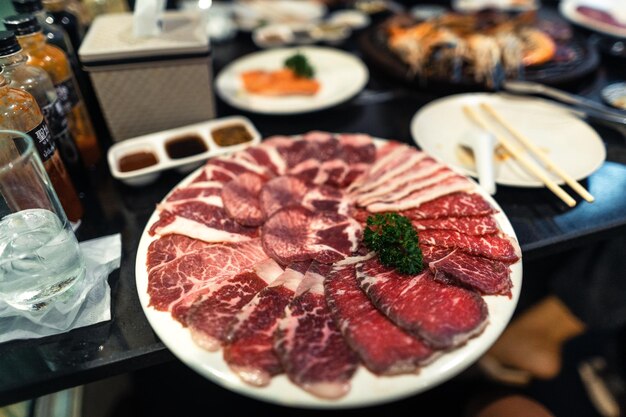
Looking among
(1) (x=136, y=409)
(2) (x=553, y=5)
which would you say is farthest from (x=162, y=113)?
(2) (x=553, y=5)

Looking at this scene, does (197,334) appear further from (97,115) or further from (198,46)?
(97,115)

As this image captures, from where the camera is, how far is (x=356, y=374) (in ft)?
4.43

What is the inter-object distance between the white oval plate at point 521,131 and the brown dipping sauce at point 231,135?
1.03 m

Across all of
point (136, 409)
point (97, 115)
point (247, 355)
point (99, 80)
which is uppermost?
point (99, 80)

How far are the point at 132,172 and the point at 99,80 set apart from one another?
0.55 meters

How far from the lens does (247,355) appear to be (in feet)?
4.58

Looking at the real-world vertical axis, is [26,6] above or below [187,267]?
above

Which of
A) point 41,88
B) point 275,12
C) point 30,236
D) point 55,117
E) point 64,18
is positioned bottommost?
point 275,12

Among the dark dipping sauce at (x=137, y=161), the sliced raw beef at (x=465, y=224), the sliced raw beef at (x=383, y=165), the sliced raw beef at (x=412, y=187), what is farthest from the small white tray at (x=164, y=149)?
the sliced raw beef at (x=465, y=224)

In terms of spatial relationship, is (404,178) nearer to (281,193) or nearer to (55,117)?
(281,193)

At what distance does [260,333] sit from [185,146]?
1373 mm

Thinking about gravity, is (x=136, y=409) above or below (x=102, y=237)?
below

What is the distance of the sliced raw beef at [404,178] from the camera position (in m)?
2.02

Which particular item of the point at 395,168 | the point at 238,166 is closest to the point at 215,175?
the point at 238,166
